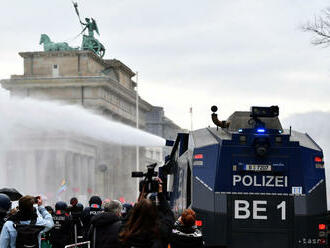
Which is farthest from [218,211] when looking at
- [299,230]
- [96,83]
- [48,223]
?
[96,83]

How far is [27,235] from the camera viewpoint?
898 centimetres

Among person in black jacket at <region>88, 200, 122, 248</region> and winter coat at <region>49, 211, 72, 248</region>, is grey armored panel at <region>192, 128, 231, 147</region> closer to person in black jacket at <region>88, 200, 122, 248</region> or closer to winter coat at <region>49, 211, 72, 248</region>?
person in black jacket at <region>88, 200, 122, 248</region>

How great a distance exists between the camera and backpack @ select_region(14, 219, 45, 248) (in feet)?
29.4

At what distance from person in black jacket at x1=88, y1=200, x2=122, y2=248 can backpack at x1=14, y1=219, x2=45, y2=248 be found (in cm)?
100

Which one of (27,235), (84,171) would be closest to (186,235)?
(27,235)

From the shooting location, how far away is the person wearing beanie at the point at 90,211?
15984mm

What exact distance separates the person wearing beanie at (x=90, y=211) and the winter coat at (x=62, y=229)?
40 centimetres

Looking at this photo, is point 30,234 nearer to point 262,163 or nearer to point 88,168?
point 262,163

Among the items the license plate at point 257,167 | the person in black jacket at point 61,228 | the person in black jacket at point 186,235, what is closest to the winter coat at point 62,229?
the person in black jacket at point 61,228

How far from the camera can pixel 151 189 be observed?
28.0 feet

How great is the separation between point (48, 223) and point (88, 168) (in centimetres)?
9060

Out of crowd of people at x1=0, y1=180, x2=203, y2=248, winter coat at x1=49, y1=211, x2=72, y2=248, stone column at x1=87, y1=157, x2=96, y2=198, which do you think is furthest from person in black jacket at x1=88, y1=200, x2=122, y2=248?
stone column at x1=87, y1=157, x2=96, y2=198

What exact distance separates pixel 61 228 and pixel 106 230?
969 centimetres

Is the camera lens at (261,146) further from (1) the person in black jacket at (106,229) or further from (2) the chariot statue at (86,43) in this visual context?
(2) the chariot statue at (86,43)
